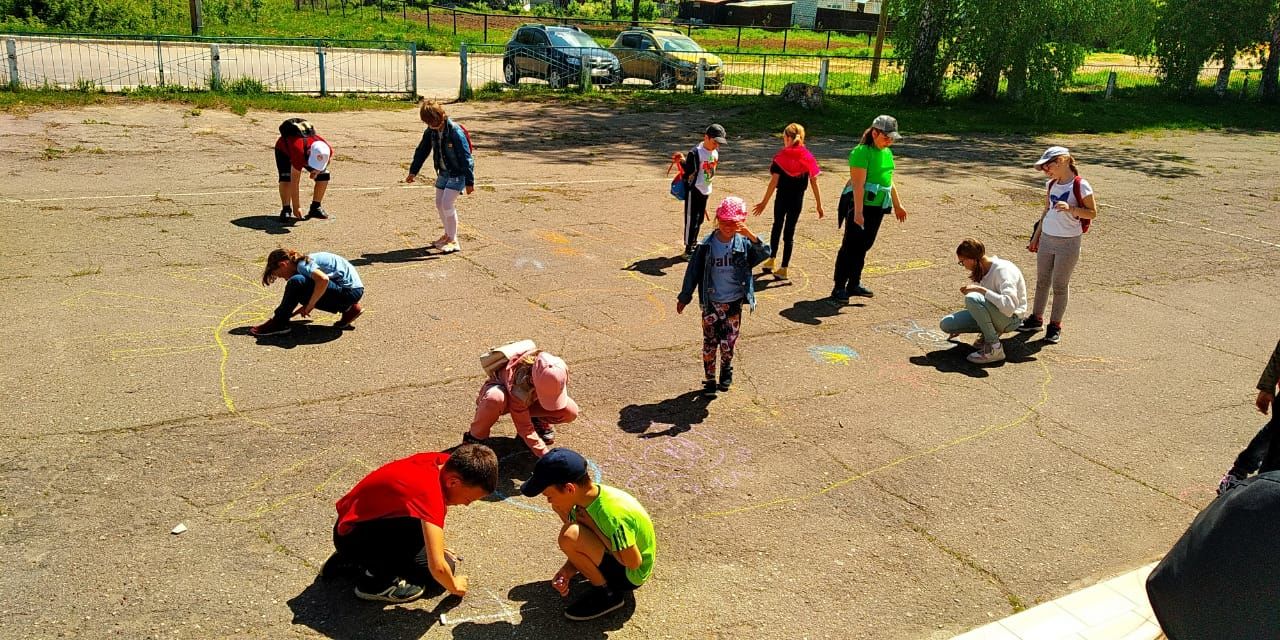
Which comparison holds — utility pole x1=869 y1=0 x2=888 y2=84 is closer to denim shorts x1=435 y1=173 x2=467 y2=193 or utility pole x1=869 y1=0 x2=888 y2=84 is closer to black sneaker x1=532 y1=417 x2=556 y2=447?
denim shorts x1=435 y1=173 x2=467 y2=193

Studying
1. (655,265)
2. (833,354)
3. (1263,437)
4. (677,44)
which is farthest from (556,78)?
(1263,437)

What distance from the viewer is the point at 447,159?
1000cm

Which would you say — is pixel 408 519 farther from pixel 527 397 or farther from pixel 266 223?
pixel 266 223

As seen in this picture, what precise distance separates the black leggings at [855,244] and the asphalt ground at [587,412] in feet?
1.34

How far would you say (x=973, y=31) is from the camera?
2380 cm

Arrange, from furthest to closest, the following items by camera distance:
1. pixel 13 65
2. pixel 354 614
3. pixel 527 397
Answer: pixel 13 65
pixel 527 397
pixel 354 614

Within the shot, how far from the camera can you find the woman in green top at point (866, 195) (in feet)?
29.3

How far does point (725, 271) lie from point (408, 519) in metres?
3.23

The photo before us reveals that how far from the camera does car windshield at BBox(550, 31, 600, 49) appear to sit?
24547mm

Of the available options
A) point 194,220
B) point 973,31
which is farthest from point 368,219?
point 973,31

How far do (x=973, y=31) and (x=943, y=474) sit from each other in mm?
20667

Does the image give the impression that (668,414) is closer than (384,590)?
No

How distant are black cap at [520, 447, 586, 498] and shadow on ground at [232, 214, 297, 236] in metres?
7.43

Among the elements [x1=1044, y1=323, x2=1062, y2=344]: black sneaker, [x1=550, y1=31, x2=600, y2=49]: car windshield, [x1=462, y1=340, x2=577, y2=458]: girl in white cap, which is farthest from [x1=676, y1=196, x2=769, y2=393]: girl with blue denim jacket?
[x1=550, y1=31, x2=600, y2=49]: car windshield
